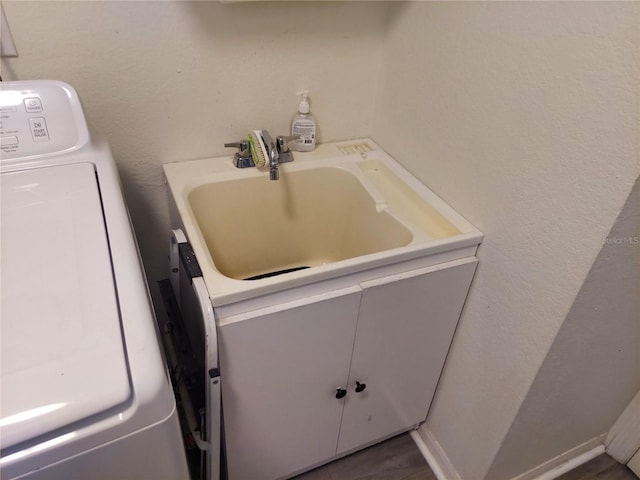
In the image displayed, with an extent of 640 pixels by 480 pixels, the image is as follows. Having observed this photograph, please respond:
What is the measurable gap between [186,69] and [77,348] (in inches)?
35.6

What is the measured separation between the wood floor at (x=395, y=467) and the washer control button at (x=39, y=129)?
49.0 inches

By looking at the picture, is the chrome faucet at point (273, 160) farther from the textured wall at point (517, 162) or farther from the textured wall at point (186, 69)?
the textured wall at point (517, 162)

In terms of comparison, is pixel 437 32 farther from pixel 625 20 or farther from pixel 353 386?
pixel 353 386

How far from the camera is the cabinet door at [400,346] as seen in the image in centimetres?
117

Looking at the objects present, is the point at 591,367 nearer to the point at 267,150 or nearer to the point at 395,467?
the point at 395,467

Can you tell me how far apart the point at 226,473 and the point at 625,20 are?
1415mm

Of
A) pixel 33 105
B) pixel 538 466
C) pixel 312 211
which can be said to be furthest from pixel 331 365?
pixel 33 105

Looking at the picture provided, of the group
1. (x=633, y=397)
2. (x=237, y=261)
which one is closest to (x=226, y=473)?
(x=237, y=261)

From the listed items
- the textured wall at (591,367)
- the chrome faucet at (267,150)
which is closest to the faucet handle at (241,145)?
the chrome faucet at (267,150)

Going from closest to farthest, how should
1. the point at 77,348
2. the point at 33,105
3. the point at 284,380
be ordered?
the point at 77,348
the point at 33,105
the point at 284,380

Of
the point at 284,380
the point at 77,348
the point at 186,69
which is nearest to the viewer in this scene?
the point at 77,348

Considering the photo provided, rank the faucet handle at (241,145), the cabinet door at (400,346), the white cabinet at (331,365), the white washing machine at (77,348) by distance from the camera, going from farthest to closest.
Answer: the faucet handle at (241,145), the cabinet door at (400,346), the white cabinet at (331,365), the white washing machine at (77,348)

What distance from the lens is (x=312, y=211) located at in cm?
153

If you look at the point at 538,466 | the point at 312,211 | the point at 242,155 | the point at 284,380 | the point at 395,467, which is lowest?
the point at 395,467
